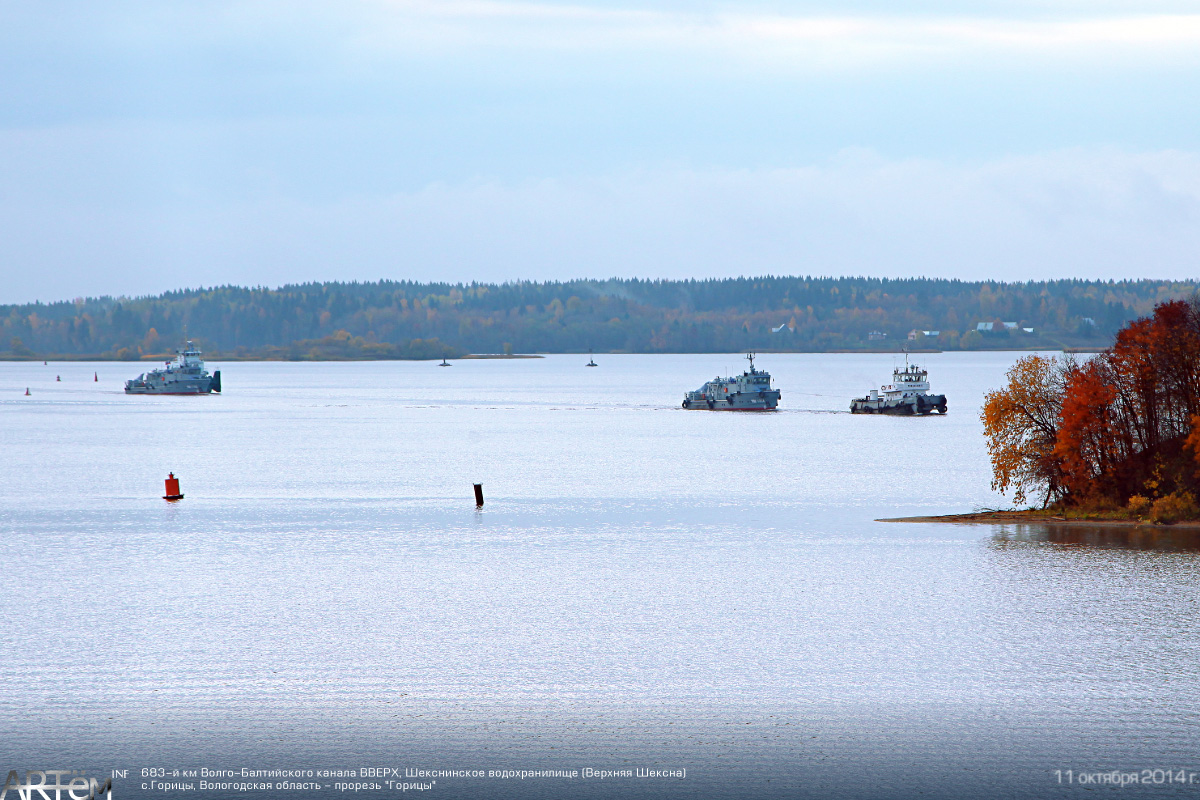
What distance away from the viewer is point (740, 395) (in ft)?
482

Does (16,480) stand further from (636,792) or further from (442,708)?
(636,792)

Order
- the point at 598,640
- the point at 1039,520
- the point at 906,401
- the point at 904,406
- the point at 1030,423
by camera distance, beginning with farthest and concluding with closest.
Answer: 1. the point at 904,406
2. the point at 906,401
3. the point at 1030,423
4. the point at 1039,520
5. the point at 598,640

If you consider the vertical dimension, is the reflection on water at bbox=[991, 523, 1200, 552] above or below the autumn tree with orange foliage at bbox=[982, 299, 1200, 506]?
below

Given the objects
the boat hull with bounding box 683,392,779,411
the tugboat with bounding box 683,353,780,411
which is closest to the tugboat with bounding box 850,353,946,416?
the boat hull with bounding box 683,392,779,411

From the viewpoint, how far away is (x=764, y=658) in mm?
24203

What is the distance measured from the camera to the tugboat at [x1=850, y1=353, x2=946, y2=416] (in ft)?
A: 442

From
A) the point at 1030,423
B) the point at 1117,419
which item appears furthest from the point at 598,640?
the point at 1030,423

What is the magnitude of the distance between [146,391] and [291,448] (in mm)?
109586

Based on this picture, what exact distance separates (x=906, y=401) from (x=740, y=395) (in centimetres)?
2129

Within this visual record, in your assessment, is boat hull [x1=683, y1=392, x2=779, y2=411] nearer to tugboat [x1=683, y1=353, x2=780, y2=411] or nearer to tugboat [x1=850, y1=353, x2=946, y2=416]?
tugboat [x1=683, y1=353, x2=780, y2=411]

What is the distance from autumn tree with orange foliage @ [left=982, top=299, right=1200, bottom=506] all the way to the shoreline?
1166 millimetres

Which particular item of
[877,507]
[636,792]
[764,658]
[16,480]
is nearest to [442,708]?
[636,792]

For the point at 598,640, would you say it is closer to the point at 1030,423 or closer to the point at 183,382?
the point at 1030,423

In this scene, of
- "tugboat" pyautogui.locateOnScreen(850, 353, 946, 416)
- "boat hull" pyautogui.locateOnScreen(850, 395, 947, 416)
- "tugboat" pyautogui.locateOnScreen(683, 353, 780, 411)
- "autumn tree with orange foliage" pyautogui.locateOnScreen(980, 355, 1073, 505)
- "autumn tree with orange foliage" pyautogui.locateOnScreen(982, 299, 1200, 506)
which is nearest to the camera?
Result: "autumn tree with orange foliage" pyautogui.locateOnScreen(982, 299, 1200, 506)
